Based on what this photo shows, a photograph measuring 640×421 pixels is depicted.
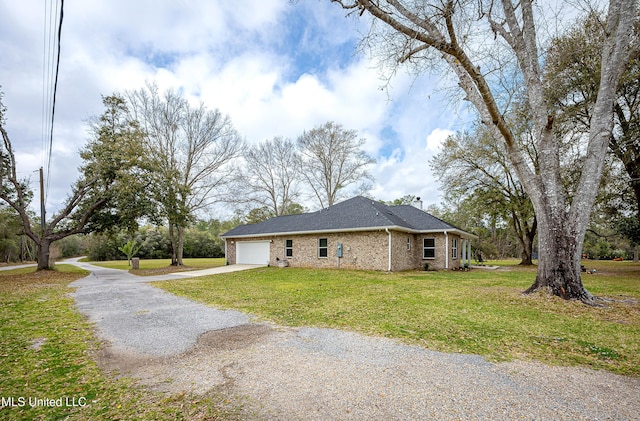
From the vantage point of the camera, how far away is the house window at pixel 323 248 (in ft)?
55.8

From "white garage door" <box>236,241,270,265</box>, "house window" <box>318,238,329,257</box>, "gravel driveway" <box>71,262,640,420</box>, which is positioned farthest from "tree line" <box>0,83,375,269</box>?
"gravel driveway" <box>71,262,640,420</box>

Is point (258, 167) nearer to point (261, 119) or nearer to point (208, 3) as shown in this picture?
point (261, 119)

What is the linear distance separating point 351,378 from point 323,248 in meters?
14.0

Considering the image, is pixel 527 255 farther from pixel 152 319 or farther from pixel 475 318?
pixel 152 319

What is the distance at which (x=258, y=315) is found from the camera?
19.7ft

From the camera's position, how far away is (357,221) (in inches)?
633

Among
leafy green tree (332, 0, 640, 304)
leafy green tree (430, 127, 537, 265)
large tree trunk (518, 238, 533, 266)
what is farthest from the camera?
large tree trunk (518, 238, 533, 266)

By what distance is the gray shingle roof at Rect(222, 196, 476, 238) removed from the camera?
613 inches

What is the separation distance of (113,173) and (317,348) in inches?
677

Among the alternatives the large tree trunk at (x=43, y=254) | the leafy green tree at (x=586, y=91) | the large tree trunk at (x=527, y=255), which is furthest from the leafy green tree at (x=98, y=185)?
the large tree trunk at (x=527, y=255)

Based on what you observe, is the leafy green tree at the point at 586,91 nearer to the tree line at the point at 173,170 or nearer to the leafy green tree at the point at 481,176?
the leafy green tree at the point at 481,176

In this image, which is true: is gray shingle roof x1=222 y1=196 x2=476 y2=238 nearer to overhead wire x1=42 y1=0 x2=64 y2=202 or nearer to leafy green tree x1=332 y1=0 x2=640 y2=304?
leafy green tree x1=332 y1=0 x2=640 y2=304

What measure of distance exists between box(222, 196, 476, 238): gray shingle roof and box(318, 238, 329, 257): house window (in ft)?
2.63

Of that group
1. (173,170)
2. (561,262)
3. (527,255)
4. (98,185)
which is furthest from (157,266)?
(527,255)
